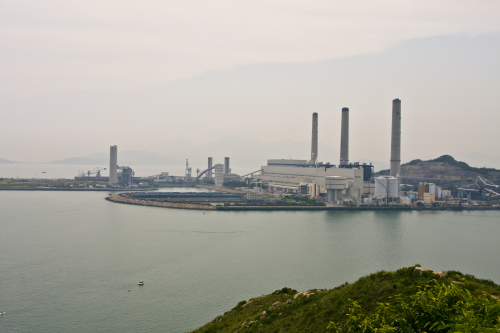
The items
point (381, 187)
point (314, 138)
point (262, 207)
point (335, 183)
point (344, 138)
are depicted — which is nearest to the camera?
point (262, 207)

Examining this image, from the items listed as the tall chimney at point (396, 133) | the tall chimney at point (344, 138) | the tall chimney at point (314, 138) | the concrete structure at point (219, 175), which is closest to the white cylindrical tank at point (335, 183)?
the tall chimney at point (396, 133)

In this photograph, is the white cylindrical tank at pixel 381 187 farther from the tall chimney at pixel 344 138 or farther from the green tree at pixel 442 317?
the green tree at pixel 442 317

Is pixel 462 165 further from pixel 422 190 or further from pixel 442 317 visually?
pixel 442 317

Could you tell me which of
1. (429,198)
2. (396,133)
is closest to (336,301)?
(429,198)

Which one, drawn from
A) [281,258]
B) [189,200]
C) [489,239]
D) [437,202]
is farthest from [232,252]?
[437,202]

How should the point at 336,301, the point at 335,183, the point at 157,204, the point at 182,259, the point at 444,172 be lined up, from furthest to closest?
the point at 444,172, the point at 335,183, the point at 157,204, the point at 182,259, the point at 336,301

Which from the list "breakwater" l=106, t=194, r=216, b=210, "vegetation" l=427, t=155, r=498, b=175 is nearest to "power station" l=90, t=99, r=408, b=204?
"breakwater" l=106, t=194, r=216, b=210

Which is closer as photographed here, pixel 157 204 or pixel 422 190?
pixel 157 204

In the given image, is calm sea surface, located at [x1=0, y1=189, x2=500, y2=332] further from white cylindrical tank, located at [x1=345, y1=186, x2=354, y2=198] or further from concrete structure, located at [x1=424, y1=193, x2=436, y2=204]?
white cylindrical tank, located at [x1=345, y1=186, x2=354, y2=198]
